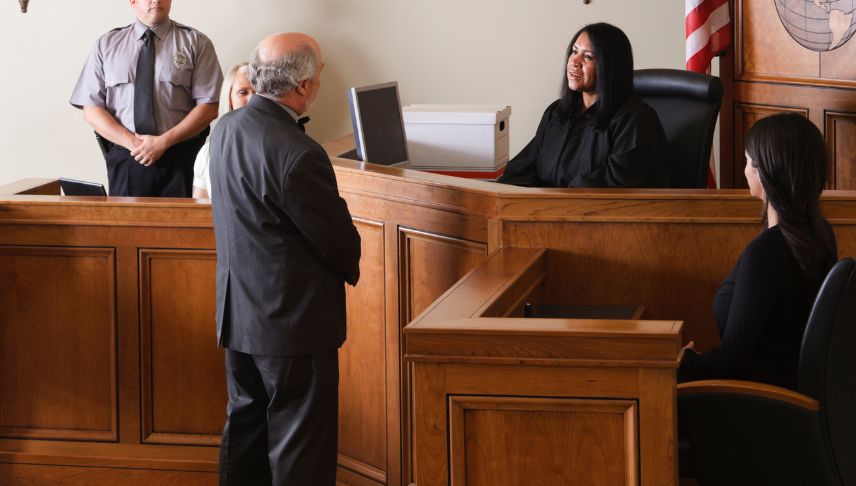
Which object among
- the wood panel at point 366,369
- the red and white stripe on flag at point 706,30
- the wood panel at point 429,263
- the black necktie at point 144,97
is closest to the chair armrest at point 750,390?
the wood panel at point 429,263

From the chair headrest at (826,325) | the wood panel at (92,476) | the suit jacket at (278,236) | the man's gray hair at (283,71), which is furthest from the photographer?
the wood panel at (92,476)

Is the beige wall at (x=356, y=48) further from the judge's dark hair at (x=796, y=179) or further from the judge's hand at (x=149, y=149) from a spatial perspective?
the judge's dark hair at (x=796, y=179)

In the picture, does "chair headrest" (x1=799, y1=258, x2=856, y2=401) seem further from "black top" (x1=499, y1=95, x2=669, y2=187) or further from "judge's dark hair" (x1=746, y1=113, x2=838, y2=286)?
"black top" (x1=499, y1=95, x2=669, y2=187)

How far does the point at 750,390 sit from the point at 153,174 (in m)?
3.20

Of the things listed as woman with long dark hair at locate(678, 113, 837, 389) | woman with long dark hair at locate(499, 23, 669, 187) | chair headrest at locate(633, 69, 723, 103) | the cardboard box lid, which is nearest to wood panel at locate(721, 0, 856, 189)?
chair headrest at locate(633, 69, 723, 103)

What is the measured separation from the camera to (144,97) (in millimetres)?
5230

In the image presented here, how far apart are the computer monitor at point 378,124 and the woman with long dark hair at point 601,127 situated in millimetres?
424

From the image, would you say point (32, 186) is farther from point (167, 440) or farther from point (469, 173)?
point (469, 173)

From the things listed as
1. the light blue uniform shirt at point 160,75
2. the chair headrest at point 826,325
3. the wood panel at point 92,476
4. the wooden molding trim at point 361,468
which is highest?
the light blue uniform shirt at point 160,75

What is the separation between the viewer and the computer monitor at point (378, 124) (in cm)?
410

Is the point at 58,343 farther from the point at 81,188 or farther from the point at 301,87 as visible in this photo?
the point at 301,87

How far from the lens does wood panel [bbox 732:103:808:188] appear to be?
4.69m

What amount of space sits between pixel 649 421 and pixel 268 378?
4.36ft

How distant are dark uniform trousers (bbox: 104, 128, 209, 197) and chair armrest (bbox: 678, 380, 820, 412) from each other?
9.86ft
